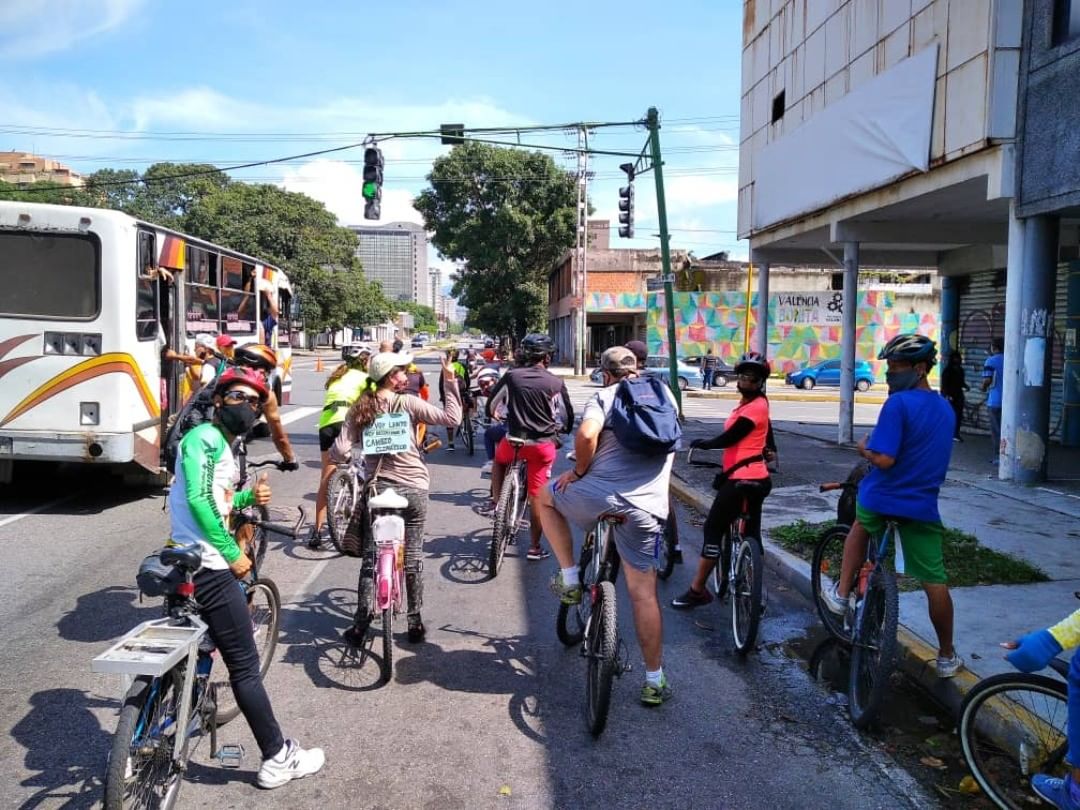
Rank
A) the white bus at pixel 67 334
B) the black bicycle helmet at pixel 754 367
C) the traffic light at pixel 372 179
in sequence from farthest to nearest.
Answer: the traffic light at pixel 372 179
the white bus at pixel 67 334
the black bicycle helmet at pixel 754 367

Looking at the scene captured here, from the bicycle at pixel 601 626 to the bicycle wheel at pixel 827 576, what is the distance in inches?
56.3

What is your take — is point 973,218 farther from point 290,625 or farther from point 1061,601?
point 290,625

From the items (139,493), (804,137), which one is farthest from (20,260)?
(804,137)

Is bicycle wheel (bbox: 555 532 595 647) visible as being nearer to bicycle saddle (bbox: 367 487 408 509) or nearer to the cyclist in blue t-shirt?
bicycle saddle (bbox: 367 487 408 509)

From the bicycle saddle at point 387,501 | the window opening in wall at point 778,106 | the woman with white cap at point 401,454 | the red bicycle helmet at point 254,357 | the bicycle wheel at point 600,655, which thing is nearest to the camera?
the bicycle wheel at point 600,655

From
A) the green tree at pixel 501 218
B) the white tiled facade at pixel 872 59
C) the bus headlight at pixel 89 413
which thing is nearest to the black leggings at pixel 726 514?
the bus headlight at pixel 89 413

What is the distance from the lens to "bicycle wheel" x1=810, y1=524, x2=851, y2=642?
505 cm

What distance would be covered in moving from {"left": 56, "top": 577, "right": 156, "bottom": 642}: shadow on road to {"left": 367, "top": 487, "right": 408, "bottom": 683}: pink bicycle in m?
1.92

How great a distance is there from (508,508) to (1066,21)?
8317mm

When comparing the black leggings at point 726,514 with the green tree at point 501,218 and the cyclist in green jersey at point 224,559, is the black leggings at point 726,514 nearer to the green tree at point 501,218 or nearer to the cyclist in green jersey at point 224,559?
the cyclist in green jersey at point 224,559

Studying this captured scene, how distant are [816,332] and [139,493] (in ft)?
108

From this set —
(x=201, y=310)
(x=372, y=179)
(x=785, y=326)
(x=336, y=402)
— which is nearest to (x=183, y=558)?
(x=336, y=402)

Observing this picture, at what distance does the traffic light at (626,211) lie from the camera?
19.0 metres

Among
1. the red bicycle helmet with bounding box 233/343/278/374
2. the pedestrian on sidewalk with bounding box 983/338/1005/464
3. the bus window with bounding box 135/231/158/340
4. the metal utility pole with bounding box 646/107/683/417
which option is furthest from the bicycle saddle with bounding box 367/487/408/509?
the metal utility pole with bounding box 646/107/683/417
